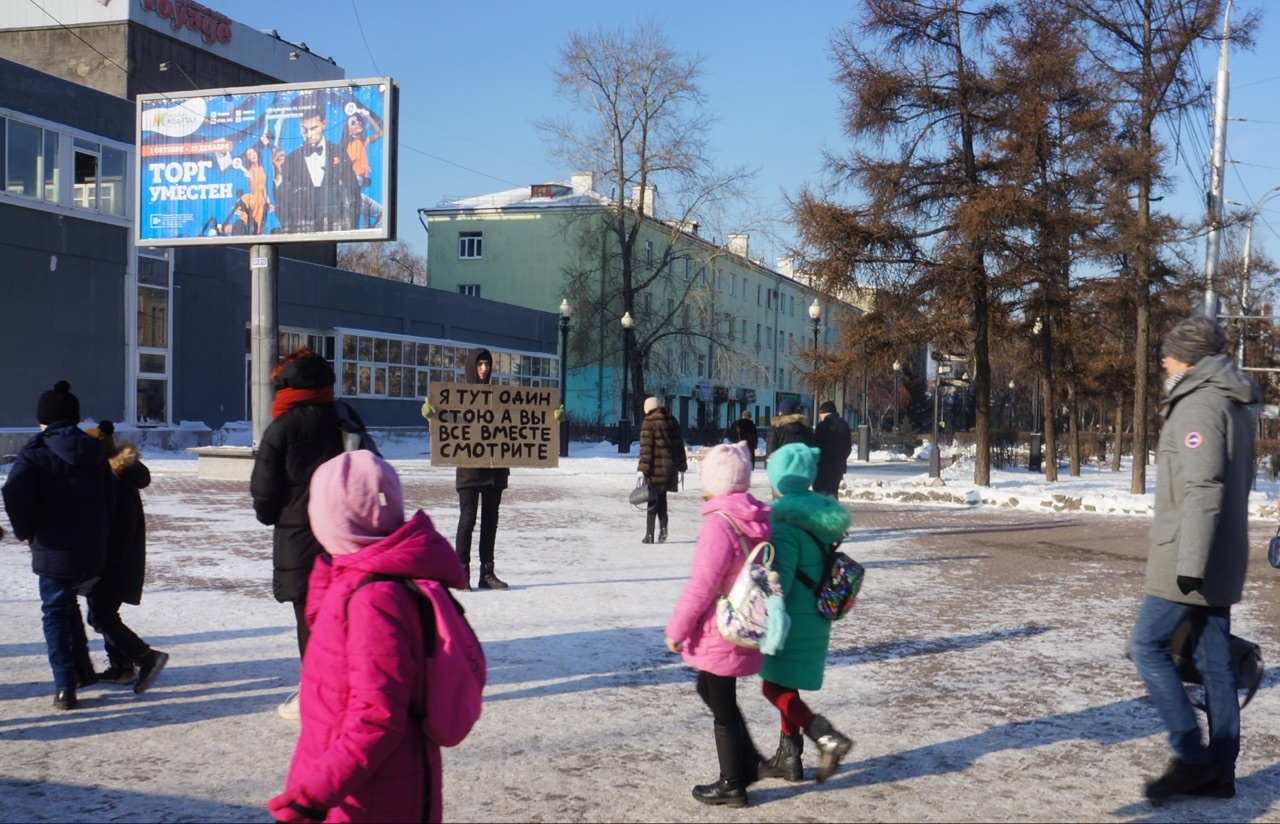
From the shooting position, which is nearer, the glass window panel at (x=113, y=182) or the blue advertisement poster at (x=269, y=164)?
the blue advertisement poster at (x=269, y=164)

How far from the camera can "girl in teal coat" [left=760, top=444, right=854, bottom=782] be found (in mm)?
4617

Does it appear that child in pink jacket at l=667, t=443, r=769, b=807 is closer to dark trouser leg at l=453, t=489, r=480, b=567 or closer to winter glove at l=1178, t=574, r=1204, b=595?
winter glove at l=1178, t=574, r=1204, b=595

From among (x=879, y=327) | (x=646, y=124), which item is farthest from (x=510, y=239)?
(x=879, y=327)

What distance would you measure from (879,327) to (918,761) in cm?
1920

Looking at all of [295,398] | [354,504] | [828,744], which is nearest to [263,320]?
[295,398]

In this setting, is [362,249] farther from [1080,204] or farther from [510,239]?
[1080,204]

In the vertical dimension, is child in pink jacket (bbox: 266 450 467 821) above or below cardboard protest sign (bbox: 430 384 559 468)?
below

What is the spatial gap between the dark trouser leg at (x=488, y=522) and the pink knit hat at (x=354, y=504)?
674 cm

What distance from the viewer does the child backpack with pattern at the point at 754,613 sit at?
4309 millimetres

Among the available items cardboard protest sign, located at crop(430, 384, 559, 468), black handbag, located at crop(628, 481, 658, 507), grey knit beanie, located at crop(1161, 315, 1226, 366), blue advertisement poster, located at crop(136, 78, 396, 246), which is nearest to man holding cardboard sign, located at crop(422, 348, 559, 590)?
cardboard protest sign, located at crop(430, 384, 559, 468)

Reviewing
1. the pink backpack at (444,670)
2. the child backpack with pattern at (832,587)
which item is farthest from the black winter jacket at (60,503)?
the pink backpack at (444,670)

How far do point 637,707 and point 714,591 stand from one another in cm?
193

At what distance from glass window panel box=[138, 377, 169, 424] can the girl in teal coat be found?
30.7 metres

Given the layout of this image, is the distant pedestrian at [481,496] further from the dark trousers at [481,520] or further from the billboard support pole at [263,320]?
the billboard support pole at [263,320]
